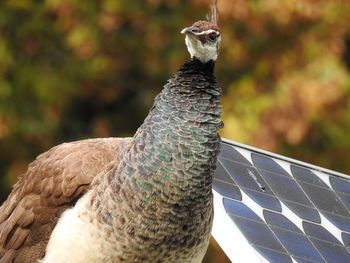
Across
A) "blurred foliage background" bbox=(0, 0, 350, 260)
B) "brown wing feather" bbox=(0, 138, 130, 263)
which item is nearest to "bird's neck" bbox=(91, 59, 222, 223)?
"brown wing feather" bbox=(0, 138, 130, 263)

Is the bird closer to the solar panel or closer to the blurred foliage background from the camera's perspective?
the solar panel

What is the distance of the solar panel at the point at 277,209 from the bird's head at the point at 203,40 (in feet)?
1.77

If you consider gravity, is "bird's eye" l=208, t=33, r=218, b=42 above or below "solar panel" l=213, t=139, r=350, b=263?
above

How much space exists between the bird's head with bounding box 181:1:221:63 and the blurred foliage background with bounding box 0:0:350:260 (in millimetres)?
4214

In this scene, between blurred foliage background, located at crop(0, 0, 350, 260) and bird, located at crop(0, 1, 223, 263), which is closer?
bird, located at crop(0, 1, 223, 263)

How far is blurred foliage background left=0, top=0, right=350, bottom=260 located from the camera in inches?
337

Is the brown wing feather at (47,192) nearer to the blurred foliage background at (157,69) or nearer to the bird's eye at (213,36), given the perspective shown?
the bird's eye at (213,36)

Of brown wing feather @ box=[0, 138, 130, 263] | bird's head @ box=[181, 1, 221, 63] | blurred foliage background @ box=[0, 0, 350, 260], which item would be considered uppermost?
blurred foliage background @ box=[0, 0, 350, 260]

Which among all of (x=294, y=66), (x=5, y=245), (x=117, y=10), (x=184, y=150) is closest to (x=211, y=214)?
(x=184, y=150)

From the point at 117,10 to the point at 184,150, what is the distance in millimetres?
5642

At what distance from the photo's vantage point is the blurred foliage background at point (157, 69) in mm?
8570

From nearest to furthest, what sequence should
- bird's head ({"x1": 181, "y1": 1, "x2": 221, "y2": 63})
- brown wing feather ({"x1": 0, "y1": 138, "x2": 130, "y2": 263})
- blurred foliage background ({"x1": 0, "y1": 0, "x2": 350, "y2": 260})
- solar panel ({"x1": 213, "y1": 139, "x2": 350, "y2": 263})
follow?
solar panel ({"x1": 213, "y1": 139, "x2": 350, "y2": 263}) < bird's head ({"x1": 181, "y1": 1, "x2": 221, "y2": 63}) < brown wing feather ({"x1": 0, "y1": 138, "x2": 130, "y2": 263}) < blurred foliage background ({"x1": 0, "y1": 0, "x2": 350, "y2": 260})

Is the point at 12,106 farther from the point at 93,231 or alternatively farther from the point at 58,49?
the point at 93,231

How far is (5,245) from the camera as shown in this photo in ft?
14.3
